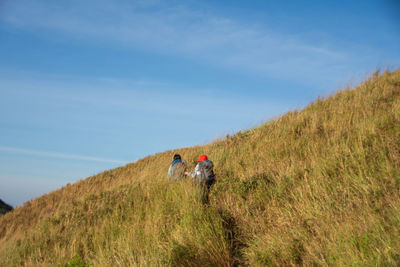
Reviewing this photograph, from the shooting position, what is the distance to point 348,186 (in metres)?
3.99

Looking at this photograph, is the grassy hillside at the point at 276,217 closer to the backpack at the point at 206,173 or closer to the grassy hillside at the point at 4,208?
the backpack at the point at 206,173

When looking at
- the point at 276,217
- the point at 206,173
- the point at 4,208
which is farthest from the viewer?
the point at 4,208

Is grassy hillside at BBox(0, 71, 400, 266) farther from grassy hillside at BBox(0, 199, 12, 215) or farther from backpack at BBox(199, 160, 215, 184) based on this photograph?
grassy hillside at BBox(0, 199, 12, 215)

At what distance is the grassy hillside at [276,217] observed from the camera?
9.84 ft

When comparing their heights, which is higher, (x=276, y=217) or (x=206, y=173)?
(x=206, y=173)

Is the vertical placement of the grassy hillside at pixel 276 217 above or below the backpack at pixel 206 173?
below

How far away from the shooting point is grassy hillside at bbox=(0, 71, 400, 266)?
300 cm

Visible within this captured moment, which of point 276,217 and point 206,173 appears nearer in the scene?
point 276,217

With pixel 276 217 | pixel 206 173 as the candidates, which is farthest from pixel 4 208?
pixel 276 217

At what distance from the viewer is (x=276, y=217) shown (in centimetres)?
410

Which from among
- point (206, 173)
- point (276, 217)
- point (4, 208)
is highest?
point (4, 208)

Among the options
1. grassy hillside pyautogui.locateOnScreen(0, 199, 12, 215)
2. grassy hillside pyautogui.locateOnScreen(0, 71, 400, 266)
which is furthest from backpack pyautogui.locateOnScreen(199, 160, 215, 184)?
A: grassy hillside pyautogui.locateOnScreen(0, 199, 12, 215)

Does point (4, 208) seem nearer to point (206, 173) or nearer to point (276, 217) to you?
point (206, 173)

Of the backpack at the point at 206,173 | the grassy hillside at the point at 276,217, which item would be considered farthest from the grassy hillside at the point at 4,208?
the backpack at the point at 206,173
